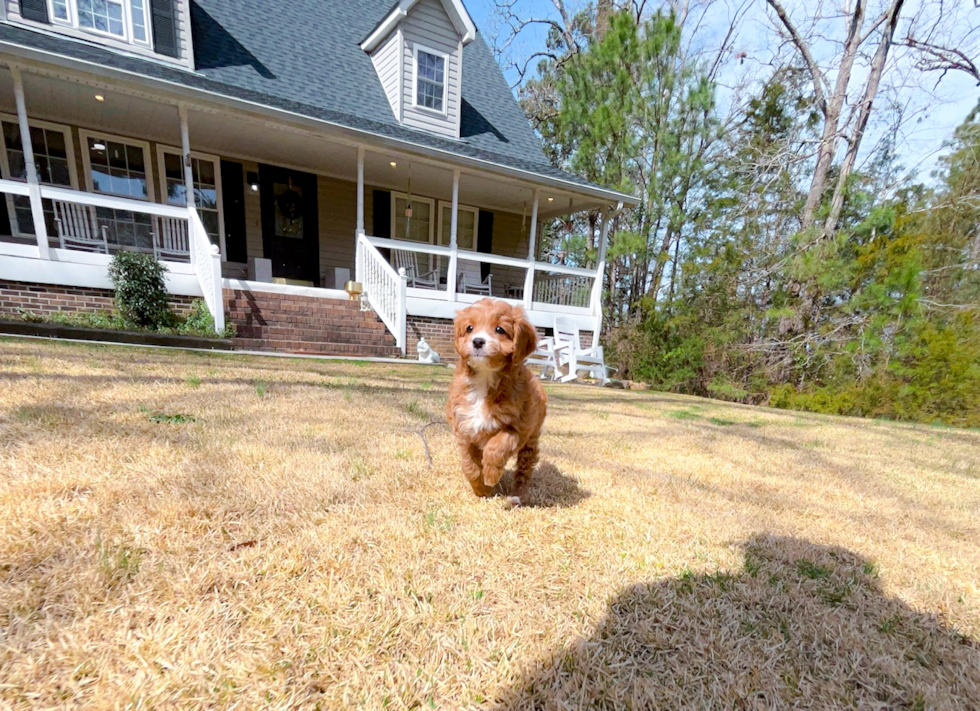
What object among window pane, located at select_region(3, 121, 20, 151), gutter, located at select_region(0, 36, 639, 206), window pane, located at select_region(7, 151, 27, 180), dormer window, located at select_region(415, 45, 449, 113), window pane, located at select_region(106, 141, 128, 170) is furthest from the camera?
dormer window, located at select_region(415, 45, 449, 113)

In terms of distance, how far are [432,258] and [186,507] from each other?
441 inches

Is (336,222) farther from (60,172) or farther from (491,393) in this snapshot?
(491,393)

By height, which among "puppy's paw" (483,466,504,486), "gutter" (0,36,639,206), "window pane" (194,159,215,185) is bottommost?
"puppy's paw" (483,466,504,486)

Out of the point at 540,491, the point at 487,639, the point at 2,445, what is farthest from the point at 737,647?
the point at 2,445

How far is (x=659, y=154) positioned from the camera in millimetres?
14422

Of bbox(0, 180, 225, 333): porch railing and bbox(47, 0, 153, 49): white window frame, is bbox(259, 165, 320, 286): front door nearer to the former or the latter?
bbox(0, 180, 225, 333): porch railing

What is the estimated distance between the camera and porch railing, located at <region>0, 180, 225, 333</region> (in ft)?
23.8

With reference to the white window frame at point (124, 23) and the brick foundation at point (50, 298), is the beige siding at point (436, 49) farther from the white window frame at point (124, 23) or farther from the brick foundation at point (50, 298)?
the brick foundation at point (50, 298)

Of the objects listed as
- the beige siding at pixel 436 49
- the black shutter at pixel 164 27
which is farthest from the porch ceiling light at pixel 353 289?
the black shutter at pixel 164 27

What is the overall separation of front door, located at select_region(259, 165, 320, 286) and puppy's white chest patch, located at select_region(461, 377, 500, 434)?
1057 cm

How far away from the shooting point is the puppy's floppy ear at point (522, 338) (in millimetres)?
2174

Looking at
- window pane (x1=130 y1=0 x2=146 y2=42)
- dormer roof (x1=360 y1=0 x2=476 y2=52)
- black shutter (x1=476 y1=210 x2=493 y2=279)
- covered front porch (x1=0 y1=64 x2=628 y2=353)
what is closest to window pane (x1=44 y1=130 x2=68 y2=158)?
covered front porch (x1=0 y1=64 x2=628 y2=353)

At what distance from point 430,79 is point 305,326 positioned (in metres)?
7.75

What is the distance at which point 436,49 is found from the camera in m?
11.1
